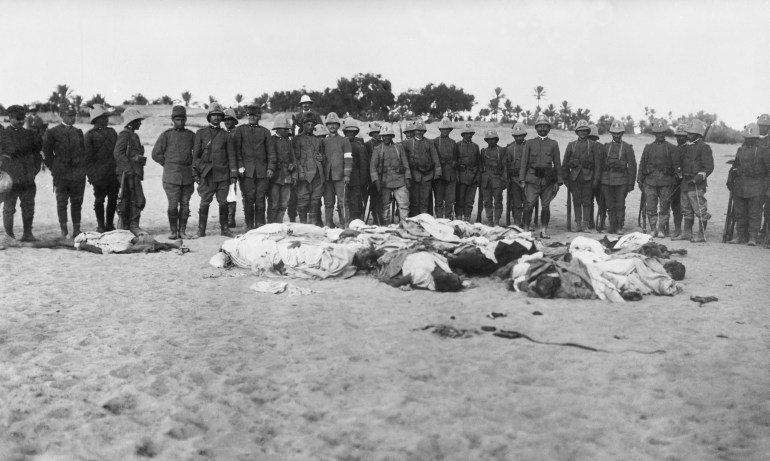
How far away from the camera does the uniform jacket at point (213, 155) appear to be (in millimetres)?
10547

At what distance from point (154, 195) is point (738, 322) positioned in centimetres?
1509

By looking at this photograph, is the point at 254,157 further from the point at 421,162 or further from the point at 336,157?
the point at 421,162

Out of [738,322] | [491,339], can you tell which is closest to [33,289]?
[491,339]

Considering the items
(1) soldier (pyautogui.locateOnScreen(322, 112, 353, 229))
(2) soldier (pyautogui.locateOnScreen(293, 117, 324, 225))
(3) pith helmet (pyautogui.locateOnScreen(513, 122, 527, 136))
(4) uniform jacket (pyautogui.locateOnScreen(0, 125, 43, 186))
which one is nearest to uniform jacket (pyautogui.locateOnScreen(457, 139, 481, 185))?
(3) pith helmet (pyautogui.locateOnScreen(513, 122, 527, 136))

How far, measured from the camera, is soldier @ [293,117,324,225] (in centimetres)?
1141

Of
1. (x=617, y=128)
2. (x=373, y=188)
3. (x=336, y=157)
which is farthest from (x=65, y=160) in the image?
(x=617, y=128)

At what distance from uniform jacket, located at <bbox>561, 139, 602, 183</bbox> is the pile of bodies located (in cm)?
280

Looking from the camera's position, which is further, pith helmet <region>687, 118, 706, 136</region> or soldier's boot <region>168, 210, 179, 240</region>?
pith helmet <region>687, 118, 706, 136</region>

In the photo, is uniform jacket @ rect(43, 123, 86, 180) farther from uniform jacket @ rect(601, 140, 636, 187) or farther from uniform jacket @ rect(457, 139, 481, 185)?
uniform jacket @ rect(601, 140, 636, 187)

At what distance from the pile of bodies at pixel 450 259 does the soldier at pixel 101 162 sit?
Answer: 11.1 feet

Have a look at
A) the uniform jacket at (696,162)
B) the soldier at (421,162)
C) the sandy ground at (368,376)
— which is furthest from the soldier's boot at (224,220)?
the uniform jacket at (696,162)

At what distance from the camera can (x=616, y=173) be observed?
1173 centimetres

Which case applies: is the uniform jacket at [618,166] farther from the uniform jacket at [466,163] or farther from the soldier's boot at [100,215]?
the soldier's boot at [100,215]

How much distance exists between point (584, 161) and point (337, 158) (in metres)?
4.77
